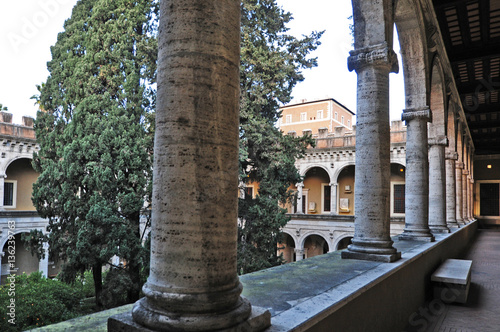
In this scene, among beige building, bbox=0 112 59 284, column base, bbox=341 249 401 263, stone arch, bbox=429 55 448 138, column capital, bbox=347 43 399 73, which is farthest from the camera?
beige building, bbox=0 112 59 284

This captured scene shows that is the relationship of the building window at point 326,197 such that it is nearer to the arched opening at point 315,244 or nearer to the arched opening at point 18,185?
the arched opening at point 315,244

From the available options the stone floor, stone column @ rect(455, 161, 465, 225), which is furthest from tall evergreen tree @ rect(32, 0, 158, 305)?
stone column @ rect(455, 161, 465, 225)

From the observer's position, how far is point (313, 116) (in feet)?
123

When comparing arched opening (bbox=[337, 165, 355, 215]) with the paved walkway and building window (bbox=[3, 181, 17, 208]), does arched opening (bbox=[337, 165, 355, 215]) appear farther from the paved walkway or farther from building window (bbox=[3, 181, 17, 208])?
building window (bbox=[3, 181, 17, 208])

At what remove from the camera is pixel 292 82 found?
13.6 m

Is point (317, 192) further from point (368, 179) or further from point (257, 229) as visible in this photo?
point (368, 179)

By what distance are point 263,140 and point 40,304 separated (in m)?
7.82

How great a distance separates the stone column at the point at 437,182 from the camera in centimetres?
970

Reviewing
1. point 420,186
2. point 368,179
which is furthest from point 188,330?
point 420,186

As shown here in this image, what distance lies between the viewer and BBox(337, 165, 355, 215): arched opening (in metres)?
25.0

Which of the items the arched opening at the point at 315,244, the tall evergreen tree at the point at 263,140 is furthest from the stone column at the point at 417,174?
the arched opening at the point at 315,244

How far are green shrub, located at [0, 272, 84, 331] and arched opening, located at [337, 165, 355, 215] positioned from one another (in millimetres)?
17197

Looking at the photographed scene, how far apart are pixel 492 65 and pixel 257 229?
919cm

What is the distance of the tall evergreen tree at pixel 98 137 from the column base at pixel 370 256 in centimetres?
739
